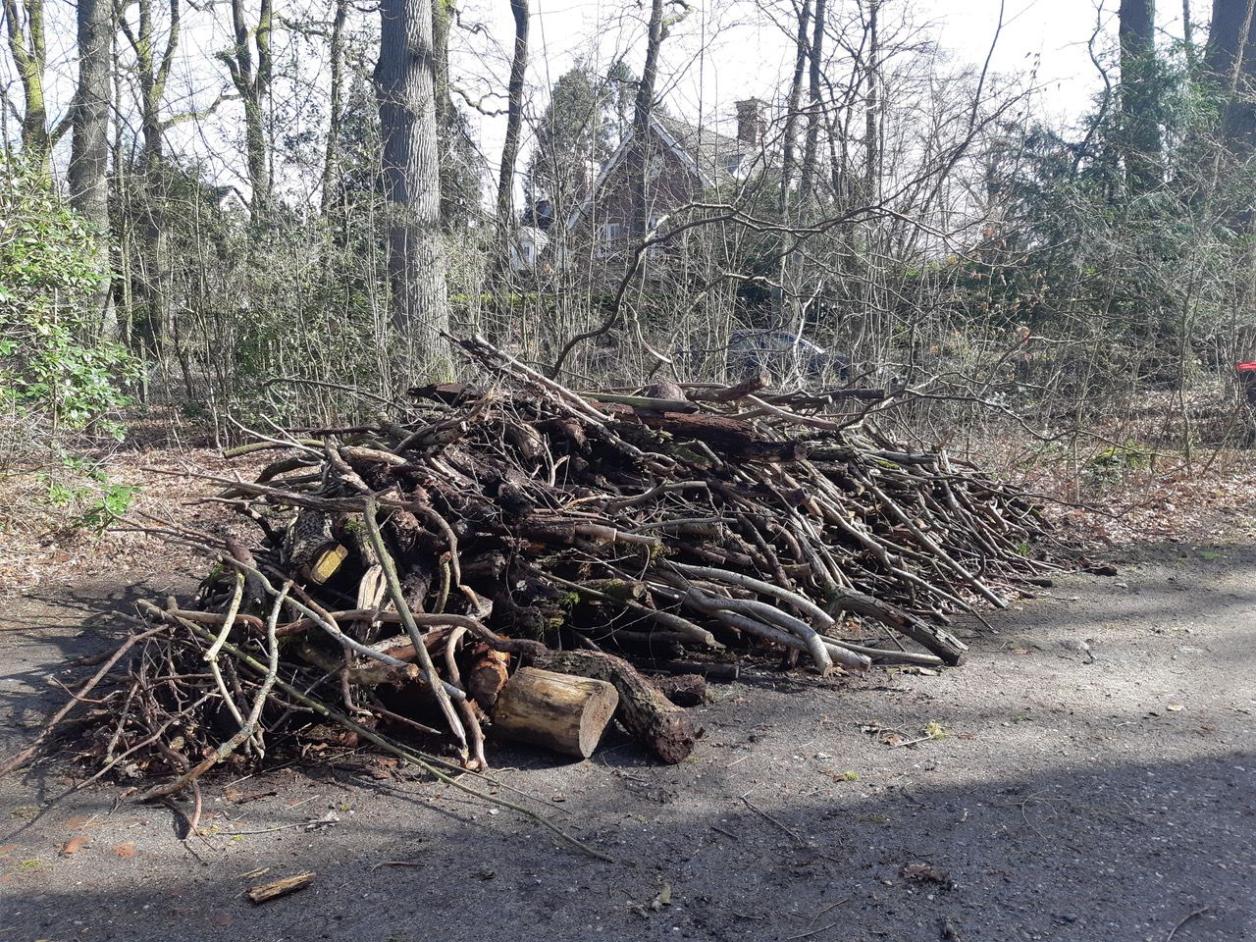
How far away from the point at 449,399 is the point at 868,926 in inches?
175

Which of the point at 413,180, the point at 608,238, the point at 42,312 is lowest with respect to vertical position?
the point at 42,312

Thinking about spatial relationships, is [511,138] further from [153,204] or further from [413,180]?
[153,204]

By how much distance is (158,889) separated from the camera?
329 cm

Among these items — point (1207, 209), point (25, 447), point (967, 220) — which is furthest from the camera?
point (1207, 209)

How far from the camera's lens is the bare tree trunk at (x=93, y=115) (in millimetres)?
13758

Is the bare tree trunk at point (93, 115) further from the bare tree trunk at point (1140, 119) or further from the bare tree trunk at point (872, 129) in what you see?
the bare tree trunk at point (1140, 119)

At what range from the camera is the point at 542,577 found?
5184mm

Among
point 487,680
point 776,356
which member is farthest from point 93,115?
point 487,680

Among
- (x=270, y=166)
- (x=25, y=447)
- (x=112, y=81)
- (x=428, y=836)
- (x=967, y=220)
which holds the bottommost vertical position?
(x=428, y=836)

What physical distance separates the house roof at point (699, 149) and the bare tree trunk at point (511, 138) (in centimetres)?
119

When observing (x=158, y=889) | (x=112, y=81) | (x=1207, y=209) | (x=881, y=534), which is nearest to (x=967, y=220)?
(x=1207, y=209)

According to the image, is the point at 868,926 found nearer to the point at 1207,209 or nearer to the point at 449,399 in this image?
the point at 449,399

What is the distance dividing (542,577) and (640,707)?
108cm

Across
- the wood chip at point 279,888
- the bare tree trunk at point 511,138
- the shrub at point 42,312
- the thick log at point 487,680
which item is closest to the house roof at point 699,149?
the bare tree trunk at point 511,138
